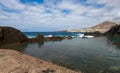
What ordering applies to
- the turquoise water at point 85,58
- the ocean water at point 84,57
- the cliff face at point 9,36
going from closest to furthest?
the turquoise water at point 85,58 < the ocean water at point 84,57 < the cliff face at point 9,36

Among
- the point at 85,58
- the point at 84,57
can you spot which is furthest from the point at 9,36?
the point at 85,58

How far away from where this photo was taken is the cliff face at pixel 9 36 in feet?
140

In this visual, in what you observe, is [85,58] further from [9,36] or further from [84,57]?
[9,36]

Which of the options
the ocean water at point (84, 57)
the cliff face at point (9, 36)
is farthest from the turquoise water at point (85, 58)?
the cliff face at point (9, 36)

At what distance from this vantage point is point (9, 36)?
4559 centimetres

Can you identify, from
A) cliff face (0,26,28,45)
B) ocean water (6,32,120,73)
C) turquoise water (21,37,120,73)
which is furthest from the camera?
cliff face (0,26,28,45)

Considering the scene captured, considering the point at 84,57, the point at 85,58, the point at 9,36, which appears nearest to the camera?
the point at 85,58

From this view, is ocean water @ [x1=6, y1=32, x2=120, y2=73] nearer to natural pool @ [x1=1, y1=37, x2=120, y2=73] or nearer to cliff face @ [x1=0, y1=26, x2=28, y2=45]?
natural pool @ [x1=1, y1=37, x2=120, y2=73]

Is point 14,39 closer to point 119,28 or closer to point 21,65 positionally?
point 21,65

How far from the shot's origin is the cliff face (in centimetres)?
4281

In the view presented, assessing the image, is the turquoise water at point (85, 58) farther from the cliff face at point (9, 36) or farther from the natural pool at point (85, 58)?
the cliff face at point (9, 36)

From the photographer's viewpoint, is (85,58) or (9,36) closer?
(85,58)

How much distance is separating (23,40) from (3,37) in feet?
26.5

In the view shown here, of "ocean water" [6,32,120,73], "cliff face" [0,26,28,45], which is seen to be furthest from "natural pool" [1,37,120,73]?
"cliff face" [0,26,28,45]
